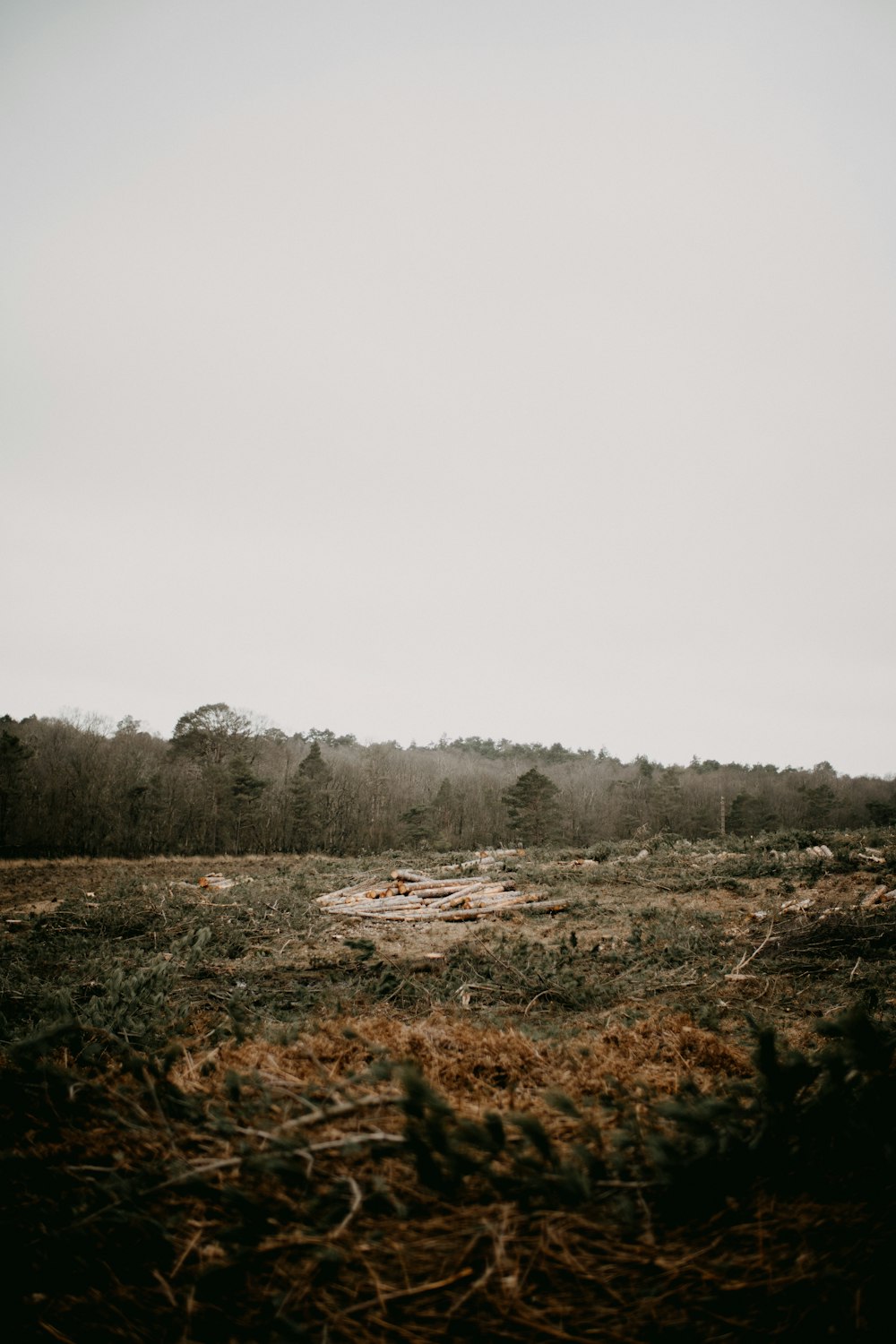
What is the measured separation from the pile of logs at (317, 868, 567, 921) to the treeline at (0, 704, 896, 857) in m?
17.4

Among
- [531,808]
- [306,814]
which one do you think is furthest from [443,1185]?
[306,814]

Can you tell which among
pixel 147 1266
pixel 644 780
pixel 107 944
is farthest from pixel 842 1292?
pixel 644 780

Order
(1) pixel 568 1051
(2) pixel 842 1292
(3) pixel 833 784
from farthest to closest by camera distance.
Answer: (3) pixel 833 784, (1) pixel 568 1051, (2) pixel 842 1292

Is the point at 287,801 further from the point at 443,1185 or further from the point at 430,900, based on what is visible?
the point at 443,1185

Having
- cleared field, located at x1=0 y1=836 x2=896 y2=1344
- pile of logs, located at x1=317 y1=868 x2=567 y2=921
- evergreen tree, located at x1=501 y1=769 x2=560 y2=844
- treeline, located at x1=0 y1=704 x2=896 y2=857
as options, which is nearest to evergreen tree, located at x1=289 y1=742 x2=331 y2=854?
treeline, located at x1=0 y1=704 x2=896 y2=857

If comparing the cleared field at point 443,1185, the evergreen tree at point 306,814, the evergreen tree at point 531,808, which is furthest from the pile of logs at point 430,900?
the evergreen tree at point 306,814

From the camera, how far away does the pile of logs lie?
11.5 meters

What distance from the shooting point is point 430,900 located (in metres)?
13.1

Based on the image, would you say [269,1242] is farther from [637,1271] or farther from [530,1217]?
[637,1271]

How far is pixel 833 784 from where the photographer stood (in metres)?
61.4

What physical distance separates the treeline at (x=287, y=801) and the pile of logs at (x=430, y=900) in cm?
1739

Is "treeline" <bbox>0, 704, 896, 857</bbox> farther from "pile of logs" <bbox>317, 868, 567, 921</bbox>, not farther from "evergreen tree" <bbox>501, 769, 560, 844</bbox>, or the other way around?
"pile of logs" <bbox>317, 868, 567, 921</bbox>

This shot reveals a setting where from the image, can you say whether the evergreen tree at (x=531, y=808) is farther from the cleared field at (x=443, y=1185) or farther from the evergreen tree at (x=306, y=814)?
the cleared field at (x=443, y=1185)

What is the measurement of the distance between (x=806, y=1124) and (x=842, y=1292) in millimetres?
456
